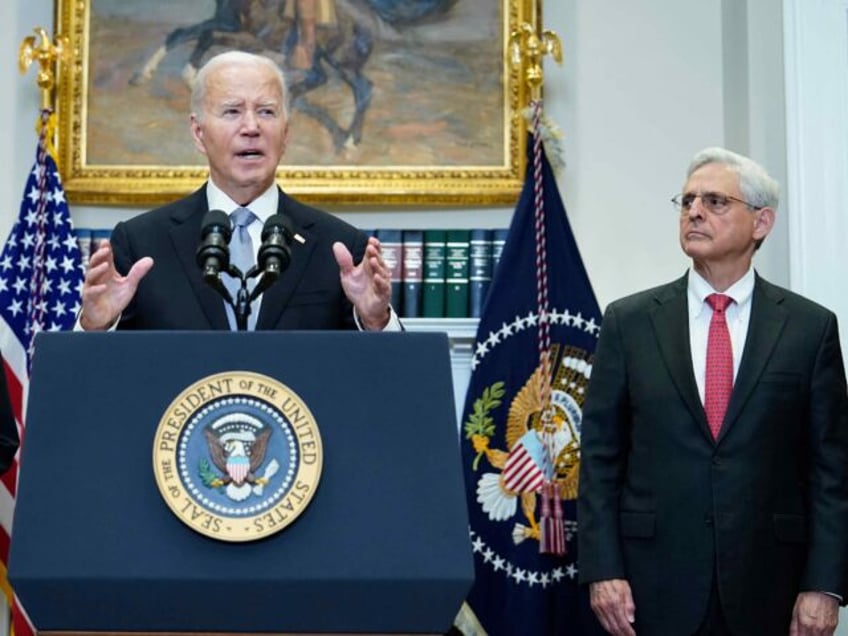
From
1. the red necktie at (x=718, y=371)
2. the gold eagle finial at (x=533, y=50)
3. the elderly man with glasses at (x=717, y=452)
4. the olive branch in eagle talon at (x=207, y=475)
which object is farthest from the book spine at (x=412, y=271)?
the olive branch in eagle talon at (x=207, y=475)

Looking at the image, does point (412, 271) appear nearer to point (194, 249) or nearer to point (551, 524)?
point (551, 524)

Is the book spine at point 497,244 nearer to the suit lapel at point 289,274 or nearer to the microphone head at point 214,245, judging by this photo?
the suit lapel at point 289,274

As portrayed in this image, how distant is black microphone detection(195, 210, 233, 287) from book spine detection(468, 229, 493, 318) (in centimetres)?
306

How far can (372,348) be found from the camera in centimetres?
234

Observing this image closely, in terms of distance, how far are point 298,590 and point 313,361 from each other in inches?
14.1

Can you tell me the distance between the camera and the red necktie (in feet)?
13.6

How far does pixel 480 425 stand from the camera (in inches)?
212

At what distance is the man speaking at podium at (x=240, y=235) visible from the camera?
3115mm

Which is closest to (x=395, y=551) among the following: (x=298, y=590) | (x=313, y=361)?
(x=298, y=590)

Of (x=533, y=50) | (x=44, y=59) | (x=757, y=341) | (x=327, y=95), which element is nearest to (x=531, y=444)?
(x=757, y=341)

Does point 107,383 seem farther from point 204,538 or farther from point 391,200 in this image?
point 391,200

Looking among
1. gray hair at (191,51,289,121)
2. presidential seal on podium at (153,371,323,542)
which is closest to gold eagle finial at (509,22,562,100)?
gray hair at (191,51,289,121)

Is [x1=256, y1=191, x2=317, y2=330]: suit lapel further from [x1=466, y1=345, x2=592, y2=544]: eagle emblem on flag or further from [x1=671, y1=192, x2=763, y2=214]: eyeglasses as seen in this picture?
[x1=466, y1=345, x2=592, y2=544]: eagle emblem on flag

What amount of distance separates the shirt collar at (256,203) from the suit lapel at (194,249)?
3cm
